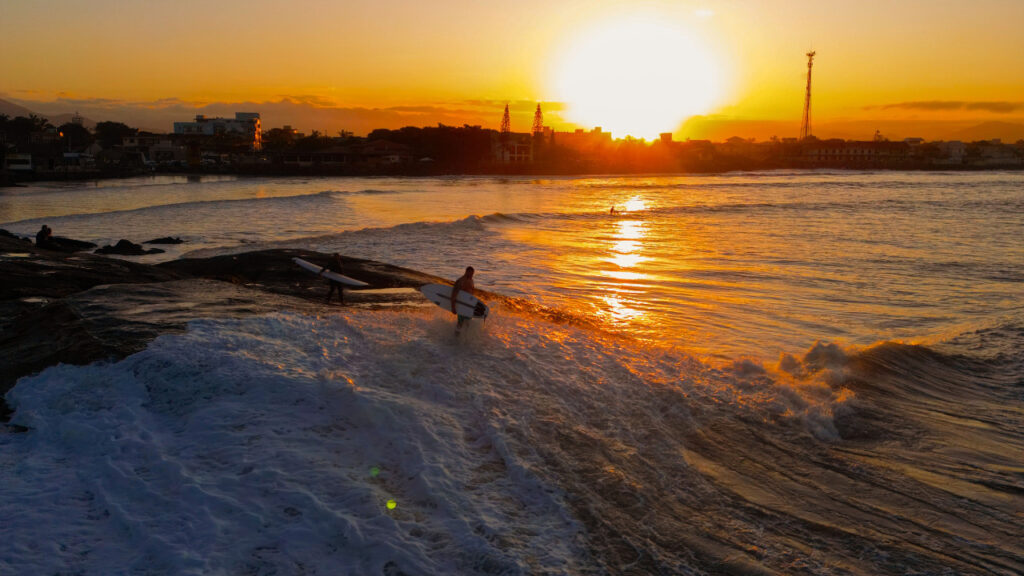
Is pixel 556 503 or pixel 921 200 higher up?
pixel 921 200

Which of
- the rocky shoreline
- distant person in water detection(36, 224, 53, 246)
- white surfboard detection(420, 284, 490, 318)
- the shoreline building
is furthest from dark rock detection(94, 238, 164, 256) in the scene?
the shoreline building

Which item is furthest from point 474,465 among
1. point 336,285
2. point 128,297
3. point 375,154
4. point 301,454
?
point 375,154

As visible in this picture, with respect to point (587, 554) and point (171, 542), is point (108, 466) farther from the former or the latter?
point (587, 554)

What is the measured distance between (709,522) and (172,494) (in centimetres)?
483

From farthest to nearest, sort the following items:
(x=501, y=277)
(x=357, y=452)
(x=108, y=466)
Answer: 1. (x=501, y=277)
2. (x=357, y=452)
3. (x=108, y=466)

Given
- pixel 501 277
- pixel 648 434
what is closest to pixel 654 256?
pixel 501 277

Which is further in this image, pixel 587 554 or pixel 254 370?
pixel 254 370

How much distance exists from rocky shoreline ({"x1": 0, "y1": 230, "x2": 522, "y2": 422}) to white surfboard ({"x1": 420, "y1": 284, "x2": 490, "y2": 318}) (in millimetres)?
1317

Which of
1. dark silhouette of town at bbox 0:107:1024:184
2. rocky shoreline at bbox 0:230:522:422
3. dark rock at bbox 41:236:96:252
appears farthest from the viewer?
dark silhouette of town at bbox 0:107:1024:184

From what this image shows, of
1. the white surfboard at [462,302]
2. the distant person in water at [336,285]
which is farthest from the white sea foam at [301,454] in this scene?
the distant person in water at [336,285]

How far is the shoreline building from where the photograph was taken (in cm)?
16088

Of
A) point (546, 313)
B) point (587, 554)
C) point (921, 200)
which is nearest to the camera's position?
point (587, 554)

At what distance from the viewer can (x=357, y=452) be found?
6.34 m

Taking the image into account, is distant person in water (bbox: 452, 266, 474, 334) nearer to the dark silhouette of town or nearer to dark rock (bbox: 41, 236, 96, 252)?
dark rock (bbox: 41, 236, 96, 252)
